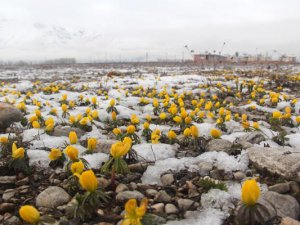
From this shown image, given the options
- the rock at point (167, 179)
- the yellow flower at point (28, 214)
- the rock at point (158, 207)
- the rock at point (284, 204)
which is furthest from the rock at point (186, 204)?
the yellow flower at point (28, 214)

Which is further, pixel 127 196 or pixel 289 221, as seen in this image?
pixel 127 196

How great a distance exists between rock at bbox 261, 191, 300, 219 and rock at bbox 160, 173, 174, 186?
0.84m

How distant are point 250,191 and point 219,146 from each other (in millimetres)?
1729

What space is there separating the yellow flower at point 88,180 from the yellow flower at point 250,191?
993 millimetres

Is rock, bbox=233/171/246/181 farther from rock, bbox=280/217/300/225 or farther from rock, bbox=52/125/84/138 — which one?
rock, bbox=52/125/84/138

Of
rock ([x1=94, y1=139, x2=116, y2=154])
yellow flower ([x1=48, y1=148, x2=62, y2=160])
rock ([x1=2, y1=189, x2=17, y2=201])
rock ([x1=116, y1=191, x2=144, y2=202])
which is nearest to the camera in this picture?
rock ([x1=116, y1=191, x2=144, y2=202])

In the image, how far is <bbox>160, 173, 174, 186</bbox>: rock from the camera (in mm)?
3084

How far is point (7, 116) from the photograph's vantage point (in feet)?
16.4

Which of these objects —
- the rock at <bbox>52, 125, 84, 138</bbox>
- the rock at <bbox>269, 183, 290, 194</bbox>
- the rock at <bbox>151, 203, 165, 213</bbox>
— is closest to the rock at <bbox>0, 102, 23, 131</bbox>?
the rock at <bbox>52, 125, 84, 138</bbox>

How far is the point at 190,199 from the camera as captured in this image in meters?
2.77

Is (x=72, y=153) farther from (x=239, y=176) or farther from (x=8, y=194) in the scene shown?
(x=239, y=176)

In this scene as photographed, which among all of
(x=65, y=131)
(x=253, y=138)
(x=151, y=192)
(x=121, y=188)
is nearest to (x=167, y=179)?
(x=151, y=192)

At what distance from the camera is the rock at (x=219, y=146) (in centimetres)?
373

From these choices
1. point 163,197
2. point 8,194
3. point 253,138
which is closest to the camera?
point 163,197
